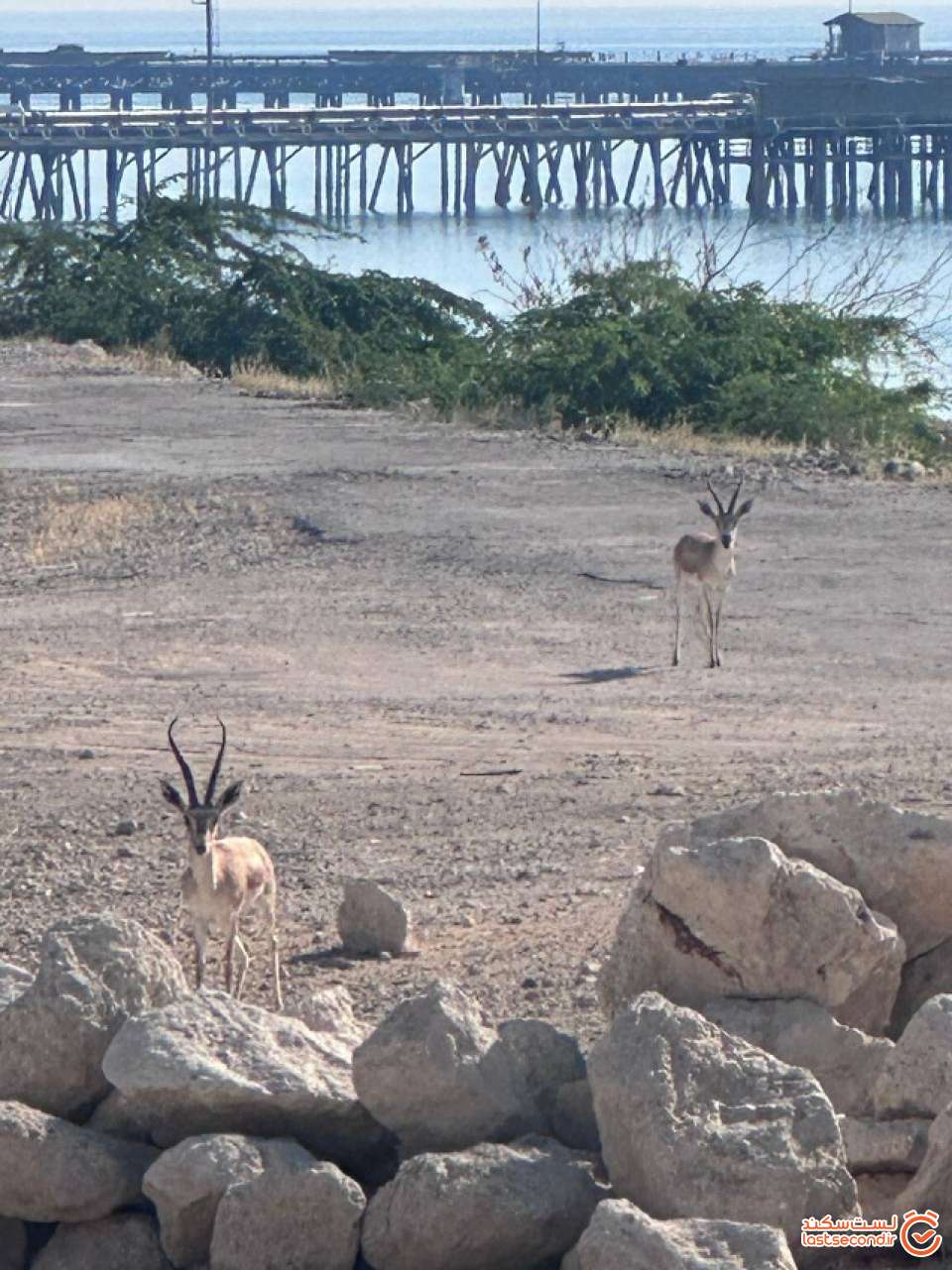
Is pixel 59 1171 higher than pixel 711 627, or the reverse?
pixel 59 1171

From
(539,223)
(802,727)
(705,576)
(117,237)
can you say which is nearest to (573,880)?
(802,727)

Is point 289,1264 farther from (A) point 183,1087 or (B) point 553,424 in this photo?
(B) point 553,424

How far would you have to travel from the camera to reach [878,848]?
6844mm

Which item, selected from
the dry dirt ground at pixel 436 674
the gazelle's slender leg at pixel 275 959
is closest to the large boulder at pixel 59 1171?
the gazelle's slender leg at pixel 275 959

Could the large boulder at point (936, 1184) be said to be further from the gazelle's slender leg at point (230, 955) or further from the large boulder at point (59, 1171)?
the gazelle's slender leg at point (230, 955)

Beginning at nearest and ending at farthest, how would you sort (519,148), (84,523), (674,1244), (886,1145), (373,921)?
(674,1244)
(886,1145)
(373,921)
(84,523)
(519,148)

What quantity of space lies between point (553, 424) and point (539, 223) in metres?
48.0

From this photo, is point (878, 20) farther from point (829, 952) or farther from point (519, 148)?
point (829, 952)

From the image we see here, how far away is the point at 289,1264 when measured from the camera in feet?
19.0

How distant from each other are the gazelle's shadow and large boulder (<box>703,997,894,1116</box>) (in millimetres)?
6032

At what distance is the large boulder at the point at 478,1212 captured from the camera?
5.69 m

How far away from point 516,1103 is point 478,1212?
441 millimetres

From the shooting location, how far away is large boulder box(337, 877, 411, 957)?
786 cm

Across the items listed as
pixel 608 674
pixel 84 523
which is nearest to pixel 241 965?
pixel 608 674
